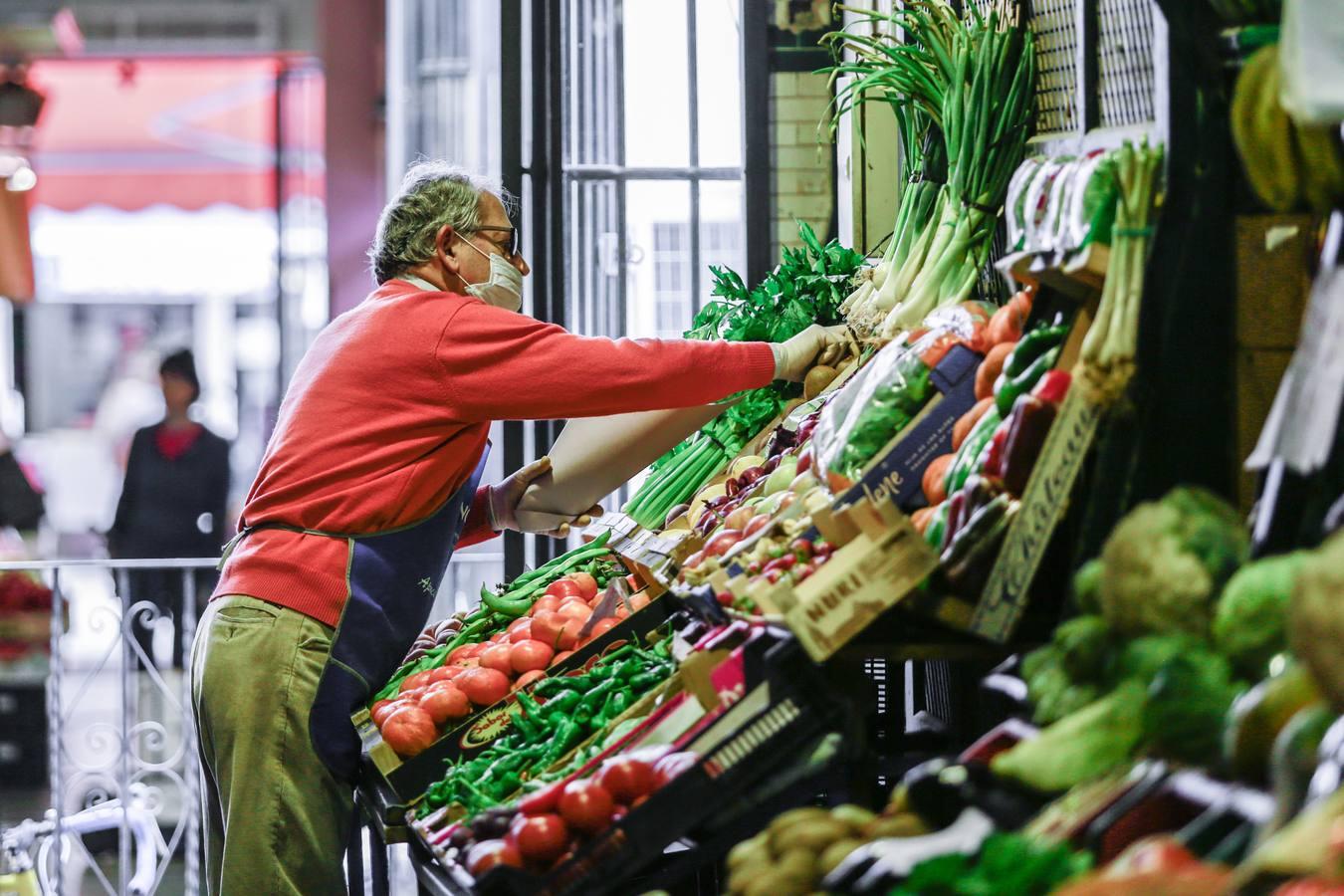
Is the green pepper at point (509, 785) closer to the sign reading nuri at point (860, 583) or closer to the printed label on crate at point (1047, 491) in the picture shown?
the sign reading nuri at point (860, 583)

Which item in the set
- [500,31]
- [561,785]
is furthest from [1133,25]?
[500,31]

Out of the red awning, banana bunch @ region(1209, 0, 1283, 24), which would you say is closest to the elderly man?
banana bunch @ region(1209, 0, 1283, 24)

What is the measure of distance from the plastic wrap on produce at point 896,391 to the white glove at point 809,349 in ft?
2.21

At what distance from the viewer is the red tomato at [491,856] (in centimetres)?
191

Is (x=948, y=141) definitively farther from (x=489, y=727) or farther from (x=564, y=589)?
(x=489, y=727)

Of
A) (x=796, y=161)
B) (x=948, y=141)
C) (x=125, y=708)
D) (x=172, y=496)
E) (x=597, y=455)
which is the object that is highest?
(x=796, y=161)

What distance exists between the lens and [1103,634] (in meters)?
1.53

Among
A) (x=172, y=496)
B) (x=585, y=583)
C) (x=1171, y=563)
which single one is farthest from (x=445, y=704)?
(x=172, y=496)

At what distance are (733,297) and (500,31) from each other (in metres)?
1.51

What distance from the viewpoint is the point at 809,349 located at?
313 cm

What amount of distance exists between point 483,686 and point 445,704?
85mm

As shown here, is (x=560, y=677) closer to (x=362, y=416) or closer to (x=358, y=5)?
(x=362, y=416)

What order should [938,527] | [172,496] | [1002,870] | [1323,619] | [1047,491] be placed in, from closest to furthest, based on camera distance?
[1323,619] < [1002,870] < [1047,491] < [938,527] < [172,496]

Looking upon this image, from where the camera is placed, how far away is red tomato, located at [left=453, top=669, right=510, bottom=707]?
9.31 feet
